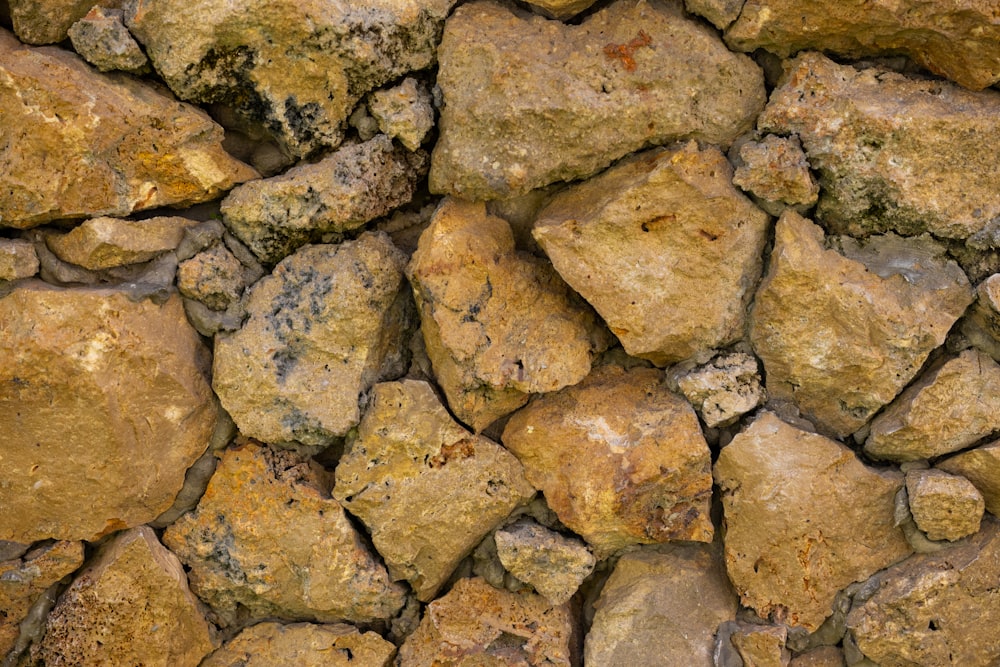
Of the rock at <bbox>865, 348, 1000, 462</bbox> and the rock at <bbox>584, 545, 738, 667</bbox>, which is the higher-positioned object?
the rock at <bbox>865, 348, 1000, 462</bbox>

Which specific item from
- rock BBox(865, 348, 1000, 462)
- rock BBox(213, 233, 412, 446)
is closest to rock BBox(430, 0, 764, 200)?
rock BBox(213, 233, 412, 446)

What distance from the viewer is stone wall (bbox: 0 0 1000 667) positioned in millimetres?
1916

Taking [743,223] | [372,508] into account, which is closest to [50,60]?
[372,508]

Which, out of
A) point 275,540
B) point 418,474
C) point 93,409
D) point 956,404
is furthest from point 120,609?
point 956,404

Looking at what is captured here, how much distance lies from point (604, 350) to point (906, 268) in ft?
2.42

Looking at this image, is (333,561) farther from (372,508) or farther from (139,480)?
(139,480)

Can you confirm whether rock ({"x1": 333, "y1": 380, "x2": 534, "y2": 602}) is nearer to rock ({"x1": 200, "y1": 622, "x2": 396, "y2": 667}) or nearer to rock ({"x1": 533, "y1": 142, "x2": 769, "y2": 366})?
rock ({"x1": 200, "y1": 622, "x2": 396, "y2": 667})

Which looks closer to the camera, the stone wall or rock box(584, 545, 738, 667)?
the stone wall

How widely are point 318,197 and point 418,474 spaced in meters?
0.73

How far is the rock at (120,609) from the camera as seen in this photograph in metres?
2.09

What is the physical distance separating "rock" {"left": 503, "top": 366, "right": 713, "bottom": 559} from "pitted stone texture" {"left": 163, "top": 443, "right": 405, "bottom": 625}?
496 mm

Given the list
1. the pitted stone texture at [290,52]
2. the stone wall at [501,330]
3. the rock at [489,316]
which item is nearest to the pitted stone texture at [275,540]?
the stone wall at [501,330]

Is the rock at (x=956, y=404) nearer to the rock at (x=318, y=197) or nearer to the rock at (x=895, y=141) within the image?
the rock at (x=895, y=141)

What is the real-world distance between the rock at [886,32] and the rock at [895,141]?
0.04 metres
